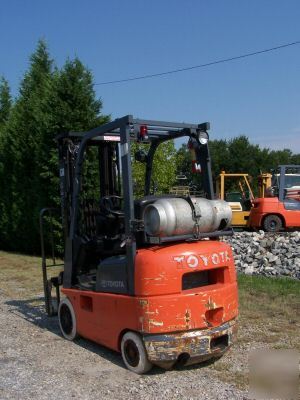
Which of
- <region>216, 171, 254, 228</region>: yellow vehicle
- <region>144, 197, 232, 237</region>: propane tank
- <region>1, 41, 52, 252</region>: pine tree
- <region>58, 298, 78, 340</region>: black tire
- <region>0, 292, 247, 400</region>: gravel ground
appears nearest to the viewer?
<region>0, 292, 247, 400</region>: gravel ground

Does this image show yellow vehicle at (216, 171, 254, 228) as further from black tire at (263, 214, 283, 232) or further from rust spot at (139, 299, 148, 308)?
rust spot at (139, 299, 148, 308)

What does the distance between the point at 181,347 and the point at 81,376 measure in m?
1.11

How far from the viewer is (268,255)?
12820 millimetres

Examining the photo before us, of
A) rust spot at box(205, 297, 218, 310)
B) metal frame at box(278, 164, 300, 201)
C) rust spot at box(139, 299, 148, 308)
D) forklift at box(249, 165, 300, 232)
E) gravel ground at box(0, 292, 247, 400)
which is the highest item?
metal frame at box(278, 164, 300, 201)

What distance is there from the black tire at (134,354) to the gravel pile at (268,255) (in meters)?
6.38

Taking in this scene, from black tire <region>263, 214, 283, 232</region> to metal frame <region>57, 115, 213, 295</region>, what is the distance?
12.9m

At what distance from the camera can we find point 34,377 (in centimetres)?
555

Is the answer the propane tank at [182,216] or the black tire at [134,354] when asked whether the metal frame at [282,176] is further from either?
the black tire at [134,354]

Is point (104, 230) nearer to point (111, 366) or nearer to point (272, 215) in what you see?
point (111, 366)

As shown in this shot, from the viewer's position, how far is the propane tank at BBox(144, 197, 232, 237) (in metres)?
5.28

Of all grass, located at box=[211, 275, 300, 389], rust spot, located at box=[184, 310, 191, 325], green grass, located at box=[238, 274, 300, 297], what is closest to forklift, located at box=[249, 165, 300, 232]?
green grass, located at box=[238, 274, 300, 297]

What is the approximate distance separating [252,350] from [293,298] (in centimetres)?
291

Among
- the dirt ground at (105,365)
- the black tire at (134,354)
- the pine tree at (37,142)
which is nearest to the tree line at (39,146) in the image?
the pine tree at (37,142)

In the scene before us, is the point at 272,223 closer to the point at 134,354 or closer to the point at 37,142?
the point at 37,142
